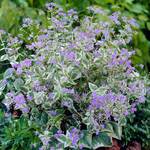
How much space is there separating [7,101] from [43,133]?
271 millimetres

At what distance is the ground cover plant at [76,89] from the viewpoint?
264 centimetres

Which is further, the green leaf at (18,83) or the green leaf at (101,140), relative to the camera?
the green leaf at (18,83)

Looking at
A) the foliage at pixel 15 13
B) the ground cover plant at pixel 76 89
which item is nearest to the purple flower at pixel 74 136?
the ground cover plant at pixel 76 89

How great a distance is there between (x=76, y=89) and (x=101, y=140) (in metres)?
0.35

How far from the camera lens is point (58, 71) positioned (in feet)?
8.91

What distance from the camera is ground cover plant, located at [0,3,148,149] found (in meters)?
2.64

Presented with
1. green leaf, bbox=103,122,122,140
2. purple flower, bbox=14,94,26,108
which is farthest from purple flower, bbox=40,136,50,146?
green leaf, bbox=103,122,122,140

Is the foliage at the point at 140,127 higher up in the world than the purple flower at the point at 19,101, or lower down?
lower down

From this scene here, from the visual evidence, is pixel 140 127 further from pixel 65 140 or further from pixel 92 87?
pixel 65 140

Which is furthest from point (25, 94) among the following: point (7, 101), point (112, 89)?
point (112, 89)

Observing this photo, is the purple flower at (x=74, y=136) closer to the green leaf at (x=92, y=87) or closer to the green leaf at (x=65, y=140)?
A: the green leaf at (x=65, y=140)

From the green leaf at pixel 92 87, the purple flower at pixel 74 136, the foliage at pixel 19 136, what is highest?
the green leaf at pixel 92 87

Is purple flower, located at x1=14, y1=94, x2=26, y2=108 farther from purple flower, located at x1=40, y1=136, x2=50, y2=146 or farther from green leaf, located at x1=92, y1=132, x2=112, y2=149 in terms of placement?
green leaf, located at x1=92, y1=132, x2=112, y2=149

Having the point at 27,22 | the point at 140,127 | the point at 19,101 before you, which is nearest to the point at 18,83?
the point at 19,101
